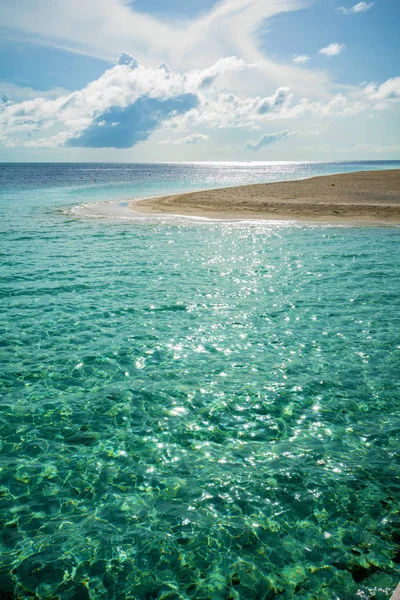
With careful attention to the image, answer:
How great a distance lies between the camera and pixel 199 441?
788 centimetres

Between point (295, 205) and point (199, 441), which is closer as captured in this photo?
point (199, 441)

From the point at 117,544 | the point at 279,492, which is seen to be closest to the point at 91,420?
the point at 117,544

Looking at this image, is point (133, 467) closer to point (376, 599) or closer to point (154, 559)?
point (154, 559)

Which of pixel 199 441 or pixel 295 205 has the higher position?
pixel 295 205

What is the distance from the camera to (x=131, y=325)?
13.2 meters

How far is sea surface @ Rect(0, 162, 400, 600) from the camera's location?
552 cm

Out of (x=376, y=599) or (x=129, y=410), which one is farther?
(x=129, y=410)

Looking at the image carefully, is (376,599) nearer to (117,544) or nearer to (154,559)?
(154,559)

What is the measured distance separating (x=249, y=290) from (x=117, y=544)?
Answer: 40.1ft

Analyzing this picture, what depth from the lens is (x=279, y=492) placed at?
21.9 ft

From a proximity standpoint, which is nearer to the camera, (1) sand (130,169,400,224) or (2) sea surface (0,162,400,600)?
(2) sea surface (0,162,400,600)

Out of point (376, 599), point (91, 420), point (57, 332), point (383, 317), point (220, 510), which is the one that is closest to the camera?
point (376, 599)

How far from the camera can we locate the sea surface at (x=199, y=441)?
5.52m

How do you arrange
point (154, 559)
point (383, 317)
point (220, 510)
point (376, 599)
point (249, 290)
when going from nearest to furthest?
1. point (376, 599)
2. point (154, 559)
3. point (220, 510)
4. point (383, 317)
5. point (249, 290)
